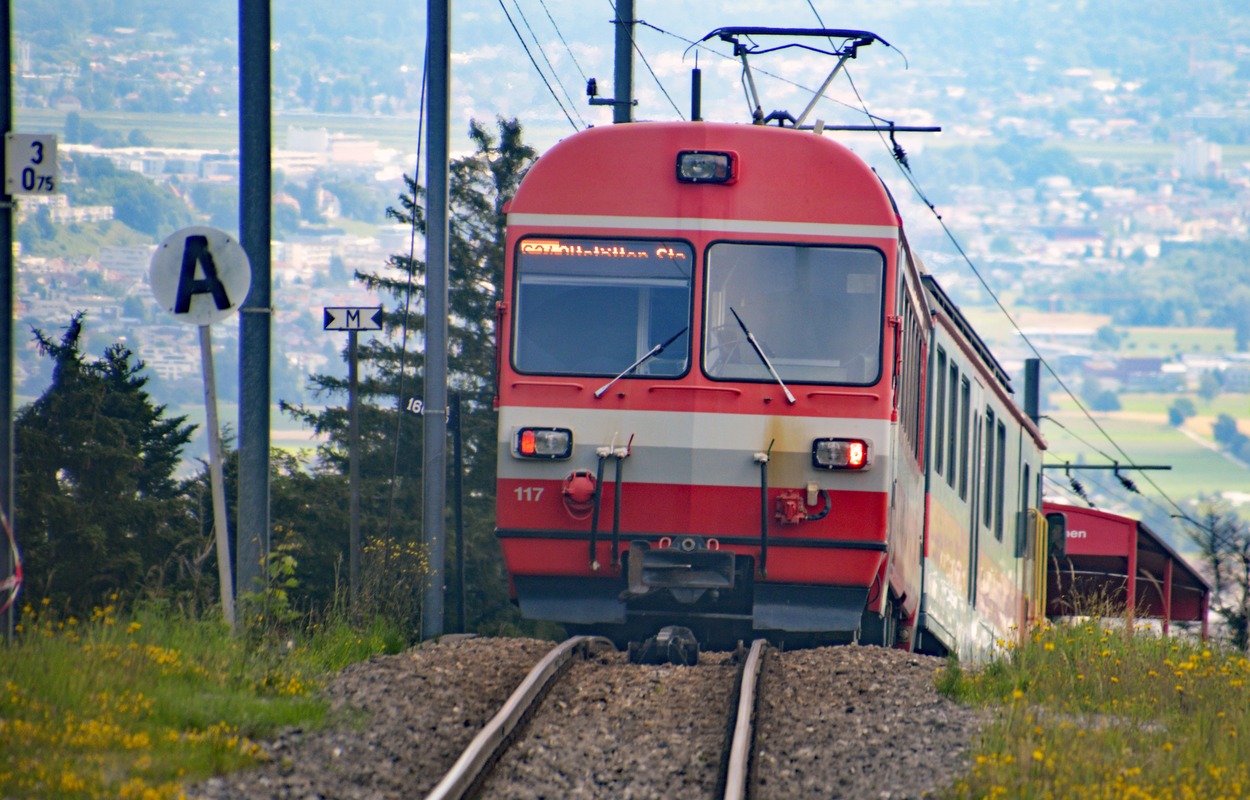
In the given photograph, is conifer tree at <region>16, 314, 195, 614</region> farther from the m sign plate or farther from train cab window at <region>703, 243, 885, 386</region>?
train cab window at <region>703, 243, 885, 386</region>

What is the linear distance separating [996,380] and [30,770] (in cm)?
1202

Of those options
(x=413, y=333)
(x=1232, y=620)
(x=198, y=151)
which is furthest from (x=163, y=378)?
Answer: (x=1232, y=620)

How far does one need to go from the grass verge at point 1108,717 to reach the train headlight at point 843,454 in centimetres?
151

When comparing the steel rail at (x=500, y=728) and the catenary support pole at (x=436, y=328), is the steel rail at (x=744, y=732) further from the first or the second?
the catenary support pole at (x=436, y=328)

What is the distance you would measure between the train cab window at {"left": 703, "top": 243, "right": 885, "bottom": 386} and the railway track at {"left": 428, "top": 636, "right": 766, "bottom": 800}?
1.83 metres

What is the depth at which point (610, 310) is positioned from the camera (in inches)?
419

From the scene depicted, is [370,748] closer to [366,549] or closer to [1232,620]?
[366,549]

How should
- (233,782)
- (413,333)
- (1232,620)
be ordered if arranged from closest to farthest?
(233,782)
(1232,620)
(413,333)

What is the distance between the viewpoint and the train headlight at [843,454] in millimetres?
10398

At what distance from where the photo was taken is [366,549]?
14.3 metres

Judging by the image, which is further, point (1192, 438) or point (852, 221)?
point (1192, 438)

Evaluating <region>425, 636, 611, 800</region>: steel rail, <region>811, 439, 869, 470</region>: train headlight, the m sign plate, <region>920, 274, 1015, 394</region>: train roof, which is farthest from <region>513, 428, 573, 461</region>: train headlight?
the m sign plate

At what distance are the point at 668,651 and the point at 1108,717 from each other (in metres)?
3.30

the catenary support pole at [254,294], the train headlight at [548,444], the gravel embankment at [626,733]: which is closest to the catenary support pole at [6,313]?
the catenary support pole at [254,294]
